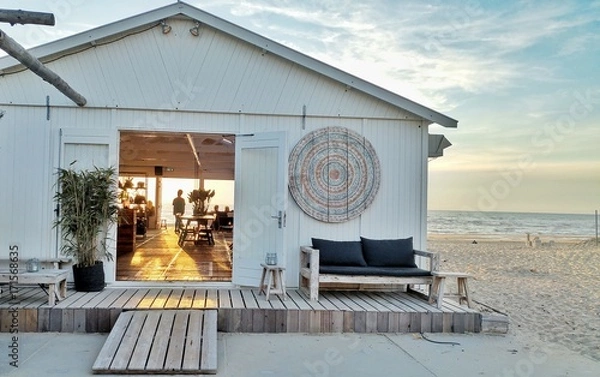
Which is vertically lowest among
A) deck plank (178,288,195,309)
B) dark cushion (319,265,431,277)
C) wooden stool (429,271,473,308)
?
deck plank (178,288,195,309)

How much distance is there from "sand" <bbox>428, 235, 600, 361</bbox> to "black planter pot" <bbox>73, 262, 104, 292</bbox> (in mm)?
4904

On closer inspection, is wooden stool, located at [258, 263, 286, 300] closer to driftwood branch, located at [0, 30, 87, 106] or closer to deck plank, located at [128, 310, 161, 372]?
deck plank, located at [128, 310, 161, 372]

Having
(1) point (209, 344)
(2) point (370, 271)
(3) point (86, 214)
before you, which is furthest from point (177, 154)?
(1) point (209, 344)

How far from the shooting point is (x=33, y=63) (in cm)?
442

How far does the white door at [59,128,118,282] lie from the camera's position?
5.98 metres

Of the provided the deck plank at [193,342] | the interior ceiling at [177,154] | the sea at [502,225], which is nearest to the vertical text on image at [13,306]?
the deck plank at [193,342]

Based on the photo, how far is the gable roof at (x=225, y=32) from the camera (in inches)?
232

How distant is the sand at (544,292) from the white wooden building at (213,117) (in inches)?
72.5

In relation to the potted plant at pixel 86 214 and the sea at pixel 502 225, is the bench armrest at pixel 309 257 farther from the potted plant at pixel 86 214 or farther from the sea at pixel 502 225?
the sea at pixel 502 225

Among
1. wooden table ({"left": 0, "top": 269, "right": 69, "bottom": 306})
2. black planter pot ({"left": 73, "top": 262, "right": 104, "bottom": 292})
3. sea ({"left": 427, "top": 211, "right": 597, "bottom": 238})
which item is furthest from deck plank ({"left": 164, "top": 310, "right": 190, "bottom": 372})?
sea ({"left": 427, "top": 211, "right": 597, "bottom": 238})

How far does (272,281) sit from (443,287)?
2.06 meters

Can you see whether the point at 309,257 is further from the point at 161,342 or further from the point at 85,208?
the point at 85,208

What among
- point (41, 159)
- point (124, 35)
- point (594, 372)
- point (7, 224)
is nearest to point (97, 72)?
point (124, 35)

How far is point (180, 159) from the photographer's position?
13.2 m
